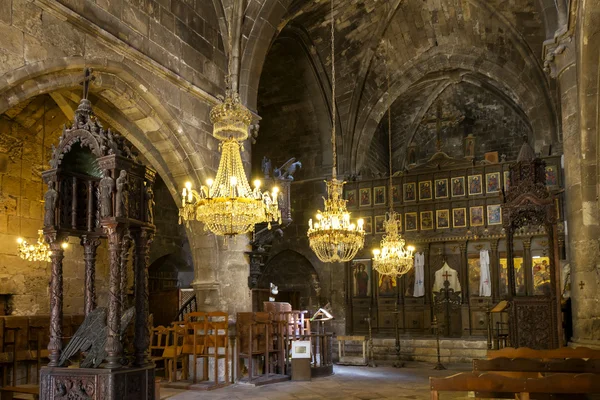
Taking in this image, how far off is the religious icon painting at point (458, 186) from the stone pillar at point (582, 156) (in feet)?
21.2

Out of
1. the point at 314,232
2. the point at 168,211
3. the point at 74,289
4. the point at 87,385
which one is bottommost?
the point at 87,385

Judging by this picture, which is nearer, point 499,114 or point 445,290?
point 445,290

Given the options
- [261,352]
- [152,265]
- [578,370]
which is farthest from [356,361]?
[578,370]

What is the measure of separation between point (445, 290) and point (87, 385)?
451 inches

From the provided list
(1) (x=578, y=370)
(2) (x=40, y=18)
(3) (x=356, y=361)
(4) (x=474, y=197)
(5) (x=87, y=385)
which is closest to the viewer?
(5) (x=87, y=385)

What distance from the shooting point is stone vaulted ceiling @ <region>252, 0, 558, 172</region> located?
15297mm

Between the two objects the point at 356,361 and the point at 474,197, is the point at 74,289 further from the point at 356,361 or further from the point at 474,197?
the point at 474,197

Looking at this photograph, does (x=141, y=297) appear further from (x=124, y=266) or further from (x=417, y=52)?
(x=417, y=52)

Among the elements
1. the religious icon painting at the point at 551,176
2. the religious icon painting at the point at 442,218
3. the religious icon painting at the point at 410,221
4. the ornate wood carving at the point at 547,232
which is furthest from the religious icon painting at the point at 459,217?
the ornate wood carving at the point at 547,232

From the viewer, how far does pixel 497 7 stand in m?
15.2

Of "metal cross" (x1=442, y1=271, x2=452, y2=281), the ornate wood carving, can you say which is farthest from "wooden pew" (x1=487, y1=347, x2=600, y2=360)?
"metal cross" (x1=442, y1=271, x2=452, y2=281)

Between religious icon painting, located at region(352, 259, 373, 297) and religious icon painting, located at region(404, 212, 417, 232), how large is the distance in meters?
1.41

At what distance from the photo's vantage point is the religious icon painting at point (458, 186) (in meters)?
15.3

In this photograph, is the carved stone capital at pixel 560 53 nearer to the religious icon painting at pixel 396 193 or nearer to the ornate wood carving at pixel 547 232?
the ornate wood carving at pixel 547 232
